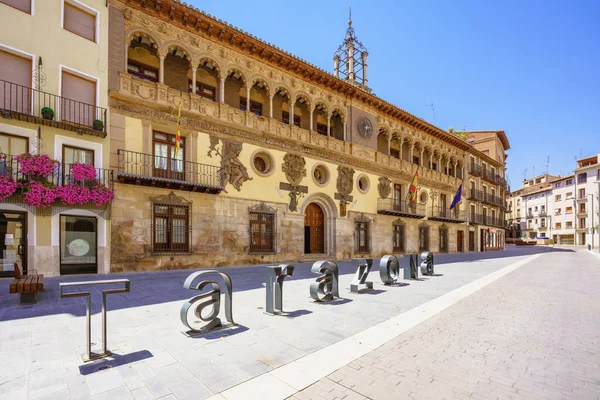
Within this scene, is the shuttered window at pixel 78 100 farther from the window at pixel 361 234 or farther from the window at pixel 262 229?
the window at pixel 361 234

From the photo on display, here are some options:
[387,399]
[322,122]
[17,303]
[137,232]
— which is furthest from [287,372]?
[322,122]

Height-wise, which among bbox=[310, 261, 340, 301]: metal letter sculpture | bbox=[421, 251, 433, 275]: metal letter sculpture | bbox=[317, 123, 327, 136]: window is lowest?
bbox=[421, 251, 433, 275]: metal letter sculpture

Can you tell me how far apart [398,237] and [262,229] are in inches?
504

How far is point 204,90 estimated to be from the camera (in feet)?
50.6

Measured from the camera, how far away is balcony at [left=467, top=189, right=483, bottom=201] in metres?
32.7

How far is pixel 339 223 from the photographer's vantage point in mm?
19125

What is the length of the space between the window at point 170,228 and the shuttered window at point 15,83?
533 centimetres

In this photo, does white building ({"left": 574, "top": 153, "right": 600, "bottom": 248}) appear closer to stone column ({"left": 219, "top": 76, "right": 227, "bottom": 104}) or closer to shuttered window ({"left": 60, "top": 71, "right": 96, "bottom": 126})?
stone column ({"left": 219, "top": 76, "right": 227, "bottom": 104})

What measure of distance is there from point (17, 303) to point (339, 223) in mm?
15270

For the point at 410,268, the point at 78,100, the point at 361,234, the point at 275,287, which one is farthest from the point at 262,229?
the point at 275,287

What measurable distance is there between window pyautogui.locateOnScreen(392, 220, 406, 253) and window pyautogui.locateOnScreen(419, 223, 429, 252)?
2.78 meters

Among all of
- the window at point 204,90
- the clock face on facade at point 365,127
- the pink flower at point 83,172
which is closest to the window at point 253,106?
the window at point 204,90

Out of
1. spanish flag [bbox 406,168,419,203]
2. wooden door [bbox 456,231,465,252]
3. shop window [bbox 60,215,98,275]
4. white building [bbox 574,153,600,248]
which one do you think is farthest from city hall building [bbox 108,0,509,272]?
white building [bbox 574,153,600,248]

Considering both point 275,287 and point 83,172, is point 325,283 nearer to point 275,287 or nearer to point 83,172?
point 275,287
